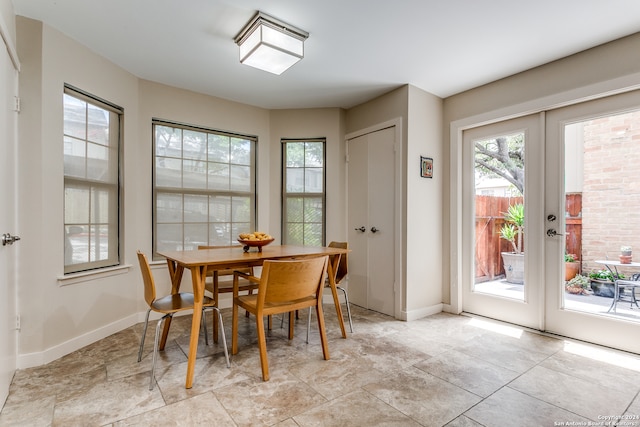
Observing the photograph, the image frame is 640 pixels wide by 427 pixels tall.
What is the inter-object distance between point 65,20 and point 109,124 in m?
0.91

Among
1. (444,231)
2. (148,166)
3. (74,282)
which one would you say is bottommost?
(74,282)

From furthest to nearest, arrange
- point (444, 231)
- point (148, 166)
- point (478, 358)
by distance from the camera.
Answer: point (444, 231)
point (148, 166)
point (478, 358)

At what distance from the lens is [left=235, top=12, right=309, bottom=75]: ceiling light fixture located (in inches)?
89.0

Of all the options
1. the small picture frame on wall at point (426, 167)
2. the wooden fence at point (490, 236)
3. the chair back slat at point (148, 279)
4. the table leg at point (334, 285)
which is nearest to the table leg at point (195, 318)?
the chair back slat at point (148, 279)

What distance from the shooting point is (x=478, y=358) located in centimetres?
245

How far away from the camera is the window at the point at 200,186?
3.50 meters

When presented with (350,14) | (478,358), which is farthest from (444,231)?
(350,14)

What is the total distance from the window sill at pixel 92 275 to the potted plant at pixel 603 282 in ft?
13.9

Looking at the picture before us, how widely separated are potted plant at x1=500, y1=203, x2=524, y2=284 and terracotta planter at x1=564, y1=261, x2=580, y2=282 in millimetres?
353

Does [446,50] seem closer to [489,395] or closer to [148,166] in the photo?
[489,395]

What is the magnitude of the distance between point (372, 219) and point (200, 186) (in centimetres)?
207

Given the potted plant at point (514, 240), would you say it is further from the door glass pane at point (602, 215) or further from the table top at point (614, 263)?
the table top at point (614, 263)

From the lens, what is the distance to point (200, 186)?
3732mm

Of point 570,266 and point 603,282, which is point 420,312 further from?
point 603,282
